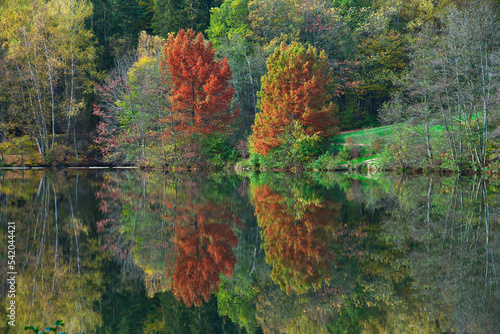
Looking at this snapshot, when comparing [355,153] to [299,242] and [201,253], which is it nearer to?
[299,242]

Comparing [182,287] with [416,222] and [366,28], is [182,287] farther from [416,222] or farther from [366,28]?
[366,28]

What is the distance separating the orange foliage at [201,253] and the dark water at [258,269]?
24mm

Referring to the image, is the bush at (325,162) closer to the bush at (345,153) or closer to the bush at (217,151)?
the bush at (345,153)

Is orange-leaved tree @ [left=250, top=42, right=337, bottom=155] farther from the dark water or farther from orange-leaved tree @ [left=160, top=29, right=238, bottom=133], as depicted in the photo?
the dark water

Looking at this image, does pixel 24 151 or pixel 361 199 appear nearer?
pixel 361 199

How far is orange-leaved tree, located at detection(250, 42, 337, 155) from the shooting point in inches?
1038

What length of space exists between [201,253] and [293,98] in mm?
21032

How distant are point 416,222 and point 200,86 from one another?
23683 millimetres

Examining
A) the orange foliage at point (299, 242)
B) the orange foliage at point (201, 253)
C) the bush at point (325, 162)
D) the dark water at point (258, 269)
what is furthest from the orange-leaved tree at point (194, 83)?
the orange foliage at point (201, 253)

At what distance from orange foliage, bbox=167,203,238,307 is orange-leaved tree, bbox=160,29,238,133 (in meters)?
20.0

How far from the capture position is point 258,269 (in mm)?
5559

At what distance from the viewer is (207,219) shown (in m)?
8.94

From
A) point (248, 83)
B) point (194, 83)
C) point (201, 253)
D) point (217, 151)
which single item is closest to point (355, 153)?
point (217, 151)

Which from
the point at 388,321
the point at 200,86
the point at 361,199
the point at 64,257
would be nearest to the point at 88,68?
the point at 200,86
